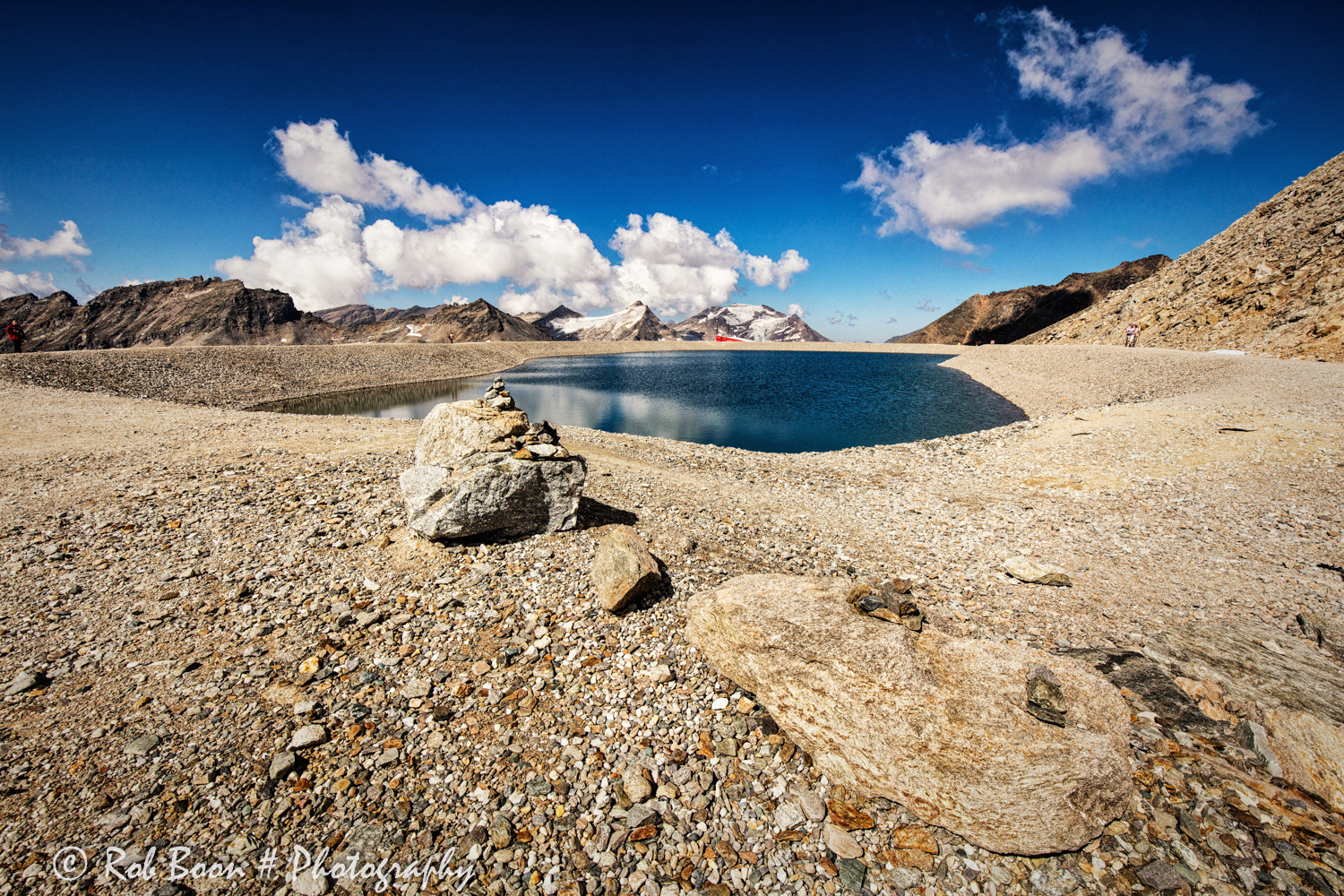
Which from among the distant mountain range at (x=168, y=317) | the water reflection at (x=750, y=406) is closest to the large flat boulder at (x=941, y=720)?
the water reflection at (x=750, y=406)

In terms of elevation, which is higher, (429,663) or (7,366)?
(7,366)

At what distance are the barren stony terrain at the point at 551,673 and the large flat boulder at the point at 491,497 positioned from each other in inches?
15.9

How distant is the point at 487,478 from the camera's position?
712cm

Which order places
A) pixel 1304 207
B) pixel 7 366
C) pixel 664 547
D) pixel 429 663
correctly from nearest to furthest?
1. pixel 429 663
2. pixel 664 547
3. pixel 7 366
4. pixel 1304 207

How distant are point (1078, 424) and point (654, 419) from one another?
2176 centimetres

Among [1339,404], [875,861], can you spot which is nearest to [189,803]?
[875,861]

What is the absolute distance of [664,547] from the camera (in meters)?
7.86

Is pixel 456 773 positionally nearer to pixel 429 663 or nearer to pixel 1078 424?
pixel 429 663

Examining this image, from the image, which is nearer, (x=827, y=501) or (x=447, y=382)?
(x=827, y=501)

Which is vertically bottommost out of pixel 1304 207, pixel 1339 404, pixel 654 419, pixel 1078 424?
pixel 654 419

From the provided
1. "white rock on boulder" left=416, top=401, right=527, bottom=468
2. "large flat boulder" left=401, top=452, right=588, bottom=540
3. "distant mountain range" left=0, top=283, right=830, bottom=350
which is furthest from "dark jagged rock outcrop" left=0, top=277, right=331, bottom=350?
"large flat boulder" left=401, top=452, right=588, bottom=540

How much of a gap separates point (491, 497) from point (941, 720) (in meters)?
6.20

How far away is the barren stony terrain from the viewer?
11.1 feet

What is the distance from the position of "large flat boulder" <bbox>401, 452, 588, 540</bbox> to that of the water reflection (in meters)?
16.6
